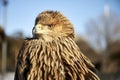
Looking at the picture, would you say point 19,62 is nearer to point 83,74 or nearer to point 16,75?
point 16,75

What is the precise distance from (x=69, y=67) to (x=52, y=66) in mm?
147

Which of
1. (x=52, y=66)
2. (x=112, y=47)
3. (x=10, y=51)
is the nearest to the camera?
(x=52, y=66)

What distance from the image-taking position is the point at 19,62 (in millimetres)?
4004

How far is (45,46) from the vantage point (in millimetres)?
3949

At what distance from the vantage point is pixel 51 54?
3951 millimetres

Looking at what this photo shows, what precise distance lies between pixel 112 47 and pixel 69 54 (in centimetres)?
5732

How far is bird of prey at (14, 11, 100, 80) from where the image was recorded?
392 centimetres

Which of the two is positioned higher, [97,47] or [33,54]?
[33,54]

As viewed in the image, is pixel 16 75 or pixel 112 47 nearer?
pixel 16 75

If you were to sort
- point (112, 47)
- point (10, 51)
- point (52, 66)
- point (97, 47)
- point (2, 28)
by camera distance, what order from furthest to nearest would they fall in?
point (97, 47), point (112, 47), point (10, 51), point (2, 28), point (52, 66)

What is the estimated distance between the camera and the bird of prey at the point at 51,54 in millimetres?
3916

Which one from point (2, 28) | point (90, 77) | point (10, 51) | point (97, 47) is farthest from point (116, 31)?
point (90, 77)

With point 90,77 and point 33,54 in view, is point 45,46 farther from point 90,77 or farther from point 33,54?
point 90,77

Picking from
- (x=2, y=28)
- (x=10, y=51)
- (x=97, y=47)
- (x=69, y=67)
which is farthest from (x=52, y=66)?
(x=97, y=47)
